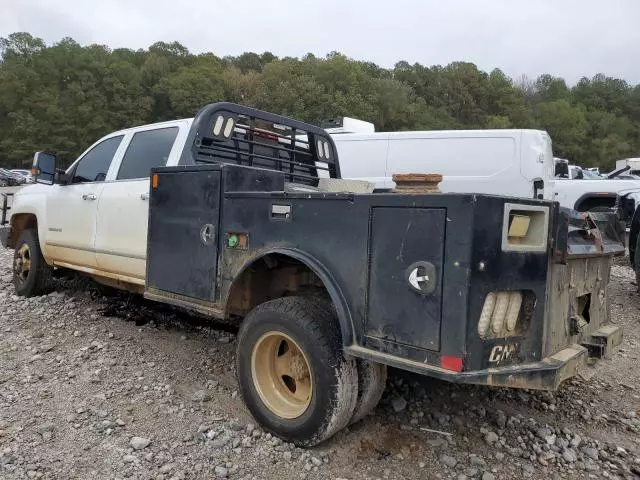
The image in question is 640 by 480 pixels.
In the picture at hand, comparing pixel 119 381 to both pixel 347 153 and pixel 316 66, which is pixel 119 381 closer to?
pixel 347 153

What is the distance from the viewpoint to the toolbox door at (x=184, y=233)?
3391 millimetres

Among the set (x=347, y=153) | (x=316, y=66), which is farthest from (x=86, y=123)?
(x=347, y=153)

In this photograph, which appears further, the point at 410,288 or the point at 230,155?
the point at 230,155

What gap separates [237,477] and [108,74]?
5447 cm

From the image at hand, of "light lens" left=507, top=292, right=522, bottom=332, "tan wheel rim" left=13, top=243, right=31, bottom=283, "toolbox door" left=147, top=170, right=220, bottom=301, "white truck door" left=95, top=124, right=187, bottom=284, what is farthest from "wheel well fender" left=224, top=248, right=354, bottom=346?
"tan wheel rim" left=13, top=243, right=31, bottom=283

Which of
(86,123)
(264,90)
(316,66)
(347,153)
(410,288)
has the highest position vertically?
(316,66)

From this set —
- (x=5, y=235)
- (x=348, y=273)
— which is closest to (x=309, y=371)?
(x=348, y=273)

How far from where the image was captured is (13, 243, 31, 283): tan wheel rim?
19.8 feet

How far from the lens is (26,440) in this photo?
3008mm

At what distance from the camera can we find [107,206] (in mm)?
4715

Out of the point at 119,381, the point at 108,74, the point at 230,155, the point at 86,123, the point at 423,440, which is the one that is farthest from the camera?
the point at 108,74

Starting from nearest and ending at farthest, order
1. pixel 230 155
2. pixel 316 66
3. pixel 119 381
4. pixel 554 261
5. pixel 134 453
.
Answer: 1. pixel 554 261
2. pixel 134 453
3. pixel 119 381
4. pixel 230 155
5. pixel 316 66

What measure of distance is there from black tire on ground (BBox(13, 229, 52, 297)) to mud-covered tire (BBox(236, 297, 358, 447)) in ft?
12.2

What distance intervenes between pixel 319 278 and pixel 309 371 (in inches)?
19.9
